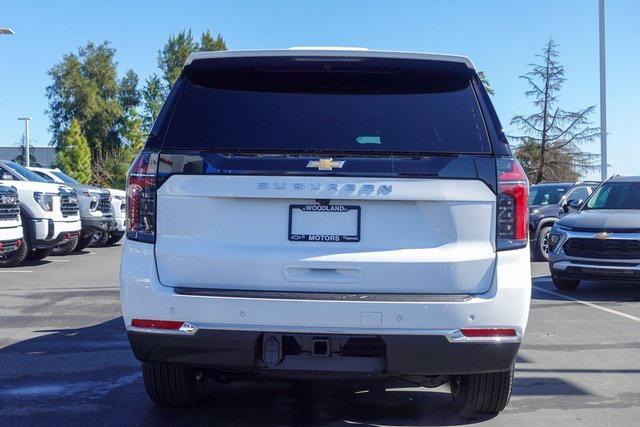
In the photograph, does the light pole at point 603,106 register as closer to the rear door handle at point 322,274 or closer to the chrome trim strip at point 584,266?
the chrome trim strip at point 584,266

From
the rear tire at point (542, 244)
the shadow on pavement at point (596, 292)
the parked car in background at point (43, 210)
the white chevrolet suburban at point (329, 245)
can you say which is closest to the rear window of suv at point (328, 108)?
the white chevrolet suburban at point (329, 245)

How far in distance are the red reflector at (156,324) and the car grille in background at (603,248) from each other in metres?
8.04

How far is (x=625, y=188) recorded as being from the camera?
1179 cm

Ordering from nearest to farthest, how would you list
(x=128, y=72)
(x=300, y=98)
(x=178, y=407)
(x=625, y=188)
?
(x=300, y=98) < (x=178, y=407) < (x=625, y=188) < (x=128, y=72)

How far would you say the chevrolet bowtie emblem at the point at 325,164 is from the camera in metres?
3.86

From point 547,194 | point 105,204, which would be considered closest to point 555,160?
point 547,194

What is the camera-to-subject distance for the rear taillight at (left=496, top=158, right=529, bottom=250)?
3.91m

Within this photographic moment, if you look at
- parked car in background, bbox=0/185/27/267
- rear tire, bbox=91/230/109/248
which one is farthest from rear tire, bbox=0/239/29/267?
rear tire, bbox=91/230/109/248

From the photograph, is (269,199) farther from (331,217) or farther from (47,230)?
(47,230)

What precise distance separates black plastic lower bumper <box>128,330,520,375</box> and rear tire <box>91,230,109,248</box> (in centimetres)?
1337

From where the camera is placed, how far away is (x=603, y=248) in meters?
10.5

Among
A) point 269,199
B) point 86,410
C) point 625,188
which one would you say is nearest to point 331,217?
point 269,199

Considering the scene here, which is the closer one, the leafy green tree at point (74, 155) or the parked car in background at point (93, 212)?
the parked car in background at point (93, 212)

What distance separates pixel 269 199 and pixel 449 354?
1.20 meters
